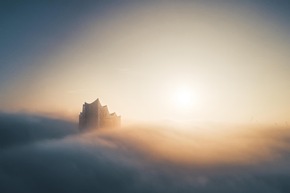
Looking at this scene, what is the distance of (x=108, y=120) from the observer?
628ft

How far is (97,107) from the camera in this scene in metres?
170

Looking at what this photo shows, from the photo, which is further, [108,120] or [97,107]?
[108,120]

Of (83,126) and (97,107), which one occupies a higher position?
(97,107)

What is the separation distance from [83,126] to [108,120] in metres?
22.5

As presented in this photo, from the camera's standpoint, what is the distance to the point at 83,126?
179m

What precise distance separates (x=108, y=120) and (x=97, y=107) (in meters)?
25.3

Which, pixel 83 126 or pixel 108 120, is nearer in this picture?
pixel 83 126
